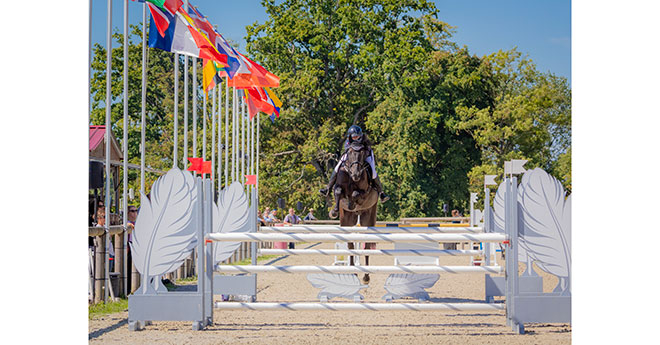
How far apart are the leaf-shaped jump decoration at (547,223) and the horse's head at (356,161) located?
8.45 ft

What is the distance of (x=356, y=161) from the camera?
7.63 metres

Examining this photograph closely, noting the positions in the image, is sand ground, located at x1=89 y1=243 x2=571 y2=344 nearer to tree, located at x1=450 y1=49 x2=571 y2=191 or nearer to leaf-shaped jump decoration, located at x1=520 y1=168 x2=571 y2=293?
leaf-shaped jump decoration, located at x1=520 y1=168 x2=571 y2=293

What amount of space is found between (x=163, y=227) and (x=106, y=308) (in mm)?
1970

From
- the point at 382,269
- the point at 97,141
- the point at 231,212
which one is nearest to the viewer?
the point at 382,269

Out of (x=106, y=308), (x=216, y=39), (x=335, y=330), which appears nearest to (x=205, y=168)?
(x=216, y=39)

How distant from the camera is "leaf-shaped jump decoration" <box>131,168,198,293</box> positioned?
5340 mm

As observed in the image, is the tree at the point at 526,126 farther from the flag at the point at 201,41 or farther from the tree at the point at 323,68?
the flag at the point at 201,41

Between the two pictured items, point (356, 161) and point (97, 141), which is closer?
point (356, 161)

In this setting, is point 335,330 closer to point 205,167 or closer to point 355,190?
point 355,190

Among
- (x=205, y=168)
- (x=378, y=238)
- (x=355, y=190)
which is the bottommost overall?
(x=378, y=238)

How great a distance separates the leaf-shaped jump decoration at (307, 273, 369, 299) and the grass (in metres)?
2.09

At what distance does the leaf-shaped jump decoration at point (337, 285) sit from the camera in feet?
20.4

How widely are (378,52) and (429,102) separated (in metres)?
3.05

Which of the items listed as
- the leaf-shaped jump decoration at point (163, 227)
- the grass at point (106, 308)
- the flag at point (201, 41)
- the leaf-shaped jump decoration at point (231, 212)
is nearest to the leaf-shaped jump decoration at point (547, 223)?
the leaf-shaped jump decoration at point (163, 227)
